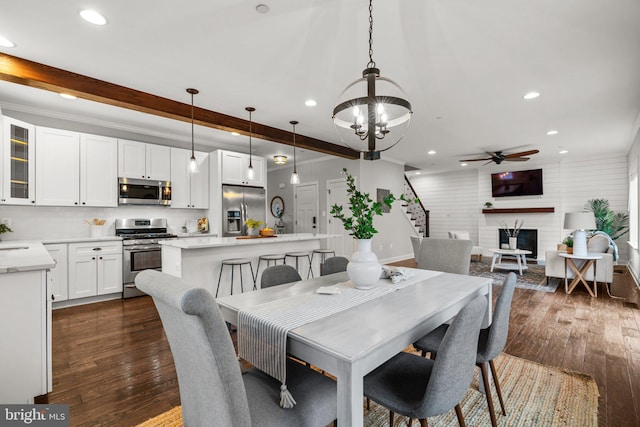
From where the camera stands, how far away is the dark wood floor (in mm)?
1951

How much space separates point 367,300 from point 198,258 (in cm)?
259

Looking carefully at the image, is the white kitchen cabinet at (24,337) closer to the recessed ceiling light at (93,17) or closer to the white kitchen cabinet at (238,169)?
the recessed ceiling light at (93,17)

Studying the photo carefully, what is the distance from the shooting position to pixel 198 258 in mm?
3600

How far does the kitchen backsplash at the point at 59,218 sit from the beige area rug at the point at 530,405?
3.93m

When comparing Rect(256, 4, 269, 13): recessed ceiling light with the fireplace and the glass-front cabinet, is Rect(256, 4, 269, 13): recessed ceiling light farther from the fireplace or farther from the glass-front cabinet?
the fireplace

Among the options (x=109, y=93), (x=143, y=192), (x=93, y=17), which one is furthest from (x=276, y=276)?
(x=143, y=192)

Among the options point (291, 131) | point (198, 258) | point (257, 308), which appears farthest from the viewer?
point (291, 131)

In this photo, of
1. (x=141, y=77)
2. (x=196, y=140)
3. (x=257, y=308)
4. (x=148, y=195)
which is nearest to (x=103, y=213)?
(x=148, y=195)

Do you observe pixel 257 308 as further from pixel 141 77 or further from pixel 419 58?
pixel 141 77

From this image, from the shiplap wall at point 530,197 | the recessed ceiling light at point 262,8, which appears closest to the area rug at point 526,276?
the shiplap wall at point 530,197

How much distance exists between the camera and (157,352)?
8.84 ft

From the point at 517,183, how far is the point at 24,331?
993cm

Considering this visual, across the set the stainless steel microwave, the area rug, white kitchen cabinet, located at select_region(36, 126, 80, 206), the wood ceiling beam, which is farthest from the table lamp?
white kitchen cabinet, located at select_region(36, 126, 80, 206)

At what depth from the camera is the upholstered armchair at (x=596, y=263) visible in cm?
457
